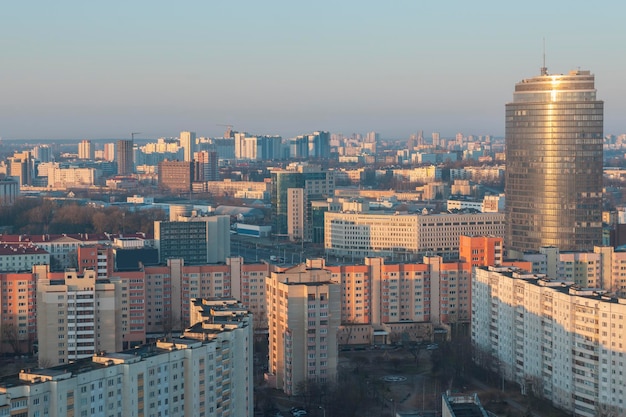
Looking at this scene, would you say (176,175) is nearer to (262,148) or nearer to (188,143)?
(188,143)

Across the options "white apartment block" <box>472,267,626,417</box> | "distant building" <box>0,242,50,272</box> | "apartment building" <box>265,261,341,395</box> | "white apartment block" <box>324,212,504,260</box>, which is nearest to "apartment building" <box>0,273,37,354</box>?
"distant building" <box>0,242,50,272</box>

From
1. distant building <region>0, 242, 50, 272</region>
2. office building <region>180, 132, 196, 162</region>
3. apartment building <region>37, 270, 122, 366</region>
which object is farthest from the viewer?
office building <region>180, 132, 196, 162</region>

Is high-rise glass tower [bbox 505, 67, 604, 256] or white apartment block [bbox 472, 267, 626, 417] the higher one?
high-rise glass tower [bbox 505, 67, 604, 256]

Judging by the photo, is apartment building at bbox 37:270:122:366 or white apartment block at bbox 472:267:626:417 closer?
white apartment block at bbox 472:267:626:417

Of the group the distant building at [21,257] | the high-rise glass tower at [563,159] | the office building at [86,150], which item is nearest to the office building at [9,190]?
the distant building at [21,257]

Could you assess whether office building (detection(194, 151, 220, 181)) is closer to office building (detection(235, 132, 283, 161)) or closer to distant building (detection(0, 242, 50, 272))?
office building (detection(235, 132, 283, 161))

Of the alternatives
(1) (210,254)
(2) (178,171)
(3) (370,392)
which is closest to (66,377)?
(3) (370,392)

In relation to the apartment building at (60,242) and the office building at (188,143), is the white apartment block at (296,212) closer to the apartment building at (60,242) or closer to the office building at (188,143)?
the apartment building at (60,242)
